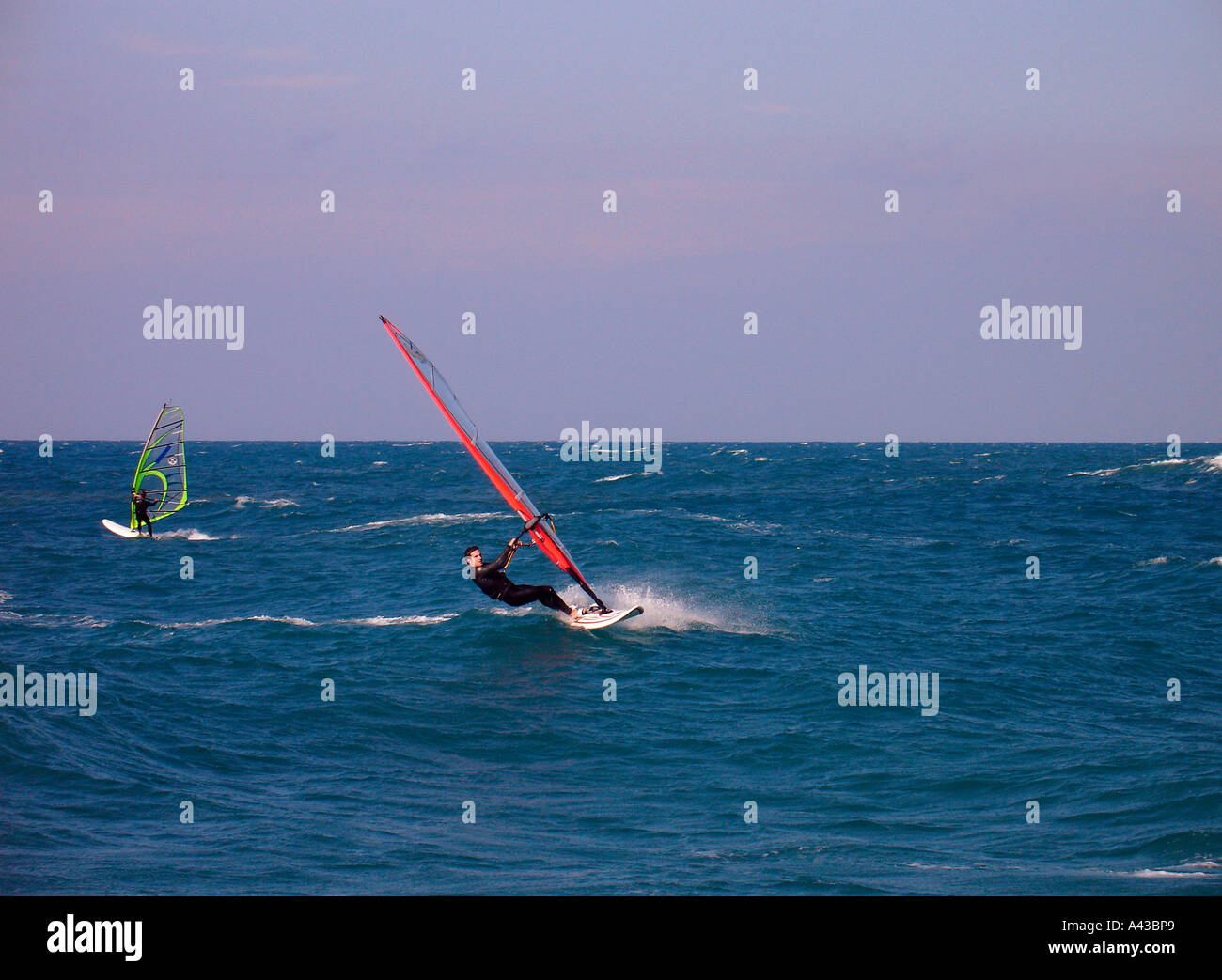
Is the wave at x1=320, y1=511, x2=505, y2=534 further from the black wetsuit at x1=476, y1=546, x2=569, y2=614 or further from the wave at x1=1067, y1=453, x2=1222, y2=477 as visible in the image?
the wave at x1=1067, y1=453, x2=1222, y2=477

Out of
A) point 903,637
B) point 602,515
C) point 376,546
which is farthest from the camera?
point 602,515

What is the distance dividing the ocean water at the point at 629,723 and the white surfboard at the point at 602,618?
1.12 ft

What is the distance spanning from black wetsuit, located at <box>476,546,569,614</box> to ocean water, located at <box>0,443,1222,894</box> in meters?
1.37

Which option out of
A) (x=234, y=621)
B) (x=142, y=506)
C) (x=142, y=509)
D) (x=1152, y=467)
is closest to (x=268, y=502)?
(x=142, y=509)

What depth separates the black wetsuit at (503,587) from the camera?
45.6 feet

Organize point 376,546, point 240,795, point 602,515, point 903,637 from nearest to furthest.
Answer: point 240,795 < point 903,637 < point 376,546 < point 602,515

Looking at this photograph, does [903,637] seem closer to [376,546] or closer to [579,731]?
[579,731]

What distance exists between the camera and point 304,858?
8.83 metres

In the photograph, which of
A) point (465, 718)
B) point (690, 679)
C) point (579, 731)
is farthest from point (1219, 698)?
point (465, 718)

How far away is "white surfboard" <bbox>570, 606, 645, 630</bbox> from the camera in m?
17.4

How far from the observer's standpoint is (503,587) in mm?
14516

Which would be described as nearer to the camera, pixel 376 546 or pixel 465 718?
pixel 465 718

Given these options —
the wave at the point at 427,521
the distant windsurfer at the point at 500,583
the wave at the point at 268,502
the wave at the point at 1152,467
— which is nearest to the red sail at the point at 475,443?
the distant windsurfer at the point at 500,583

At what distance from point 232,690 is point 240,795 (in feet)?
14.0
